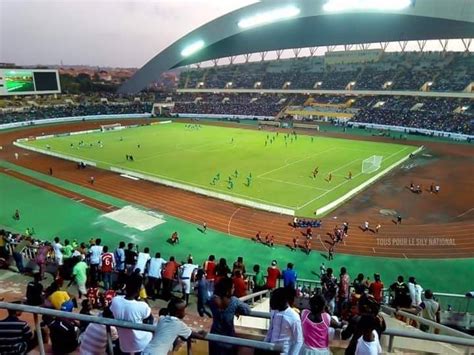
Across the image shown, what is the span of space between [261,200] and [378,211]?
755cm

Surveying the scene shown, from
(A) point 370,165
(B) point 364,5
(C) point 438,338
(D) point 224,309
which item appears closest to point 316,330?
(D) point 224,309

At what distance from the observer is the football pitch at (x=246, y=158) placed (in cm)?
2809

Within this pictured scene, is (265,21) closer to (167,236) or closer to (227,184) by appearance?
(227,184)

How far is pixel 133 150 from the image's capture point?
43625 mm

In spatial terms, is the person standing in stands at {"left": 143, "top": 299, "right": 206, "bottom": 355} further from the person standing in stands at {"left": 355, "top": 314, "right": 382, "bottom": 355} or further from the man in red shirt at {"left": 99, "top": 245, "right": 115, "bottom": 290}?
the man in red shirt at {"left": 99, "top": 245, "right": 115, "bottom": 290}

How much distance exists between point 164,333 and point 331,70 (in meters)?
86.8

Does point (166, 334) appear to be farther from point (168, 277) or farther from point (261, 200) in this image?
point (261, 200)

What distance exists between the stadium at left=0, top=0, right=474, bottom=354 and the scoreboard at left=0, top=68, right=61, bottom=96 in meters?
0.23

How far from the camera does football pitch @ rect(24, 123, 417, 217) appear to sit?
28094 mm

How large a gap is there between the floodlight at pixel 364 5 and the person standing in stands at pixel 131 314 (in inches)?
1915

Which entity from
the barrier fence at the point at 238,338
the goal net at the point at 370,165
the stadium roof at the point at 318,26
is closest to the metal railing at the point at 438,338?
the barrier fence at the point at 238,338

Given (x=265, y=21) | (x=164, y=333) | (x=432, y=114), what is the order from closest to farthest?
(x=164, y=333) < (x=265, y=21) < (x=432, y=114)

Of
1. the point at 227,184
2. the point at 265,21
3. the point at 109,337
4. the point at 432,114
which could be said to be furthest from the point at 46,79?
the point at 109,337

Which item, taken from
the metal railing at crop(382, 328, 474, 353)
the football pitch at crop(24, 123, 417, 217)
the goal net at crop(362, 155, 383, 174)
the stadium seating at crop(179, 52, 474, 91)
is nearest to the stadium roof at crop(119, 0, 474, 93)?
the stadium seating at crop(179, 52, 474, 91)
